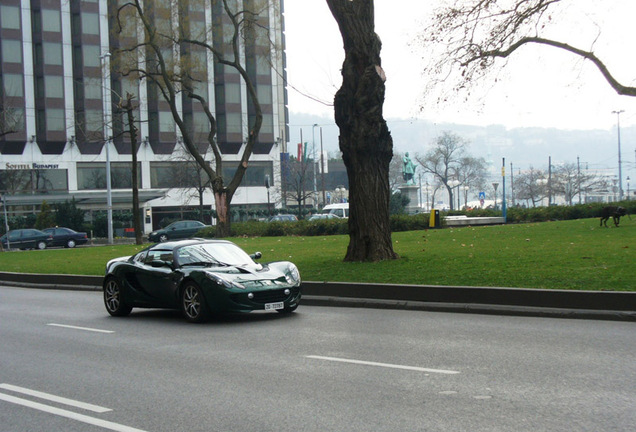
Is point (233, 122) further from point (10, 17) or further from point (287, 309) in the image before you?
point (287, 309)

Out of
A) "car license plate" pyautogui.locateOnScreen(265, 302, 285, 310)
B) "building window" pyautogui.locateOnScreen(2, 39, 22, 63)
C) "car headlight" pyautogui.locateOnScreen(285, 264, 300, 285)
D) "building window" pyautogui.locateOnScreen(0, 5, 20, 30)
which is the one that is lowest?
"car license plate" pyautogui.locateOnScreen(265, 302, 285, 310)

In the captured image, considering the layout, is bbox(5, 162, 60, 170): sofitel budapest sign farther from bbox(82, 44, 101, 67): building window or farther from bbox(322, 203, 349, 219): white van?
bbox(322, 203, 349, 219): white van

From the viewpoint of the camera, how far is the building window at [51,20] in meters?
69.4

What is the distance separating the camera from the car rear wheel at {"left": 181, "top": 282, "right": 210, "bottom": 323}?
12727 mm

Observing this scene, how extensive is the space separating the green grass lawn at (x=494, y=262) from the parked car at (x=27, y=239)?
2299 centimetres

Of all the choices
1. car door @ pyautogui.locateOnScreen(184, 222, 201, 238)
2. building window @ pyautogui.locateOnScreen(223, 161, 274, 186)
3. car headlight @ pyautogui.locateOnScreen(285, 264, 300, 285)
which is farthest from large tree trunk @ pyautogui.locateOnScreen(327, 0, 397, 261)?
building window @ pyautogui.locateOnScreen(223, 161, 274, 186)

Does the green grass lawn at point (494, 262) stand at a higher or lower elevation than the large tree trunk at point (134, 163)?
lower

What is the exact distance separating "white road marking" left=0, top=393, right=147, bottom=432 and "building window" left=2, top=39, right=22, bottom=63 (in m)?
67.0

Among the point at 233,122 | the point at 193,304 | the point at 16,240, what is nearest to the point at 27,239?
the point at 16,240

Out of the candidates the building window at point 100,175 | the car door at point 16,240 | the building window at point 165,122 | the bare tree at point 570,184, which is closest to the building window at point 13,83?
the building window at point 100,175

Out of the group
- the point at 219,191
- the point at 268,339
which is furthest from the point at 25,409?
the point at 219,191

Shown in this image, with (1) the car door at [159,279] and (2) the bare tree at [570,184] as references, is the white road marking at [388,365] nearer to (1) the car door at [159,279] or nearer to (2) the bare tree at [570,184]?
(1) the car door at [159,279]

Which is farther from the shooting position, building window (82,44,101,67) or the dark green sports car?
building window (82,44,101,67)

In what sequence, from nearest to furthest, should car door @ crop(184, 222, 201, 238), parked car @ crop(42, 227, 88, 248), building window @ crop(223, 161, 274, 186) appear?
1. car door @ crop(184, 222, 201, 238)
2. parked car @ crop(42, 227, 88, 248)
3. building window @ crop(223, 161, 274, 186)
